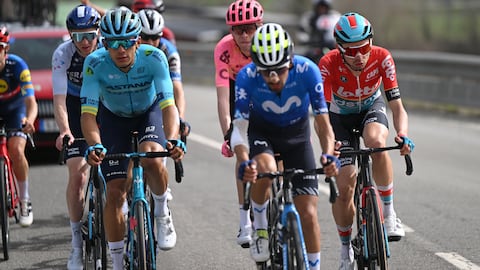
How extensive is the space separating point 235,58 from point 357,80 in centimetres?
126

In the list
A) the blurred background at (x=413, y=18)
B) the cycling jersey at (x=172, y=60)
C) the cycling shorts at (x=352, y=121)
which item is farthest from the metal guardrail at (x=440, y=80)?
the cycling shorts at (x=352, y=121)

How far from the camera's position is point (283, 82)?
707cm

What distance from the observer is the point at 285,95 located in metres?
7.20

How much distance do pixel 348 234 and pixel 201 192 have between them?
15.2 feet

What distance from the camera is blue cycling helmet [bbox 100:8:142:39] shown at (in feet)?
24.9

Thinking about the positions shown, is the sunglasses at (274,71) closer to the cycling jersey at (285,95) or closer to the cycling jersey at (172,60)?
the cycling jersey at (285,95)

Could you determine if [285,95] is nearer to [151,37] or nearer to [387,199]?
[387,199]

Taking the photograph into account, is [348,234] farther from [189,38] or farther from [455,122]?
[189,38]

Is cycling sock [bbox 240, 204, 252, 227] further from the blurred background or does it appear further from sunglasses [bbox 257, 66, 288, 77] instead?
the blurred background

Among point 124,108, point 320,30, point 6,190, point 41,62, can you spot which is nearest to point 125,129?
point 124,108

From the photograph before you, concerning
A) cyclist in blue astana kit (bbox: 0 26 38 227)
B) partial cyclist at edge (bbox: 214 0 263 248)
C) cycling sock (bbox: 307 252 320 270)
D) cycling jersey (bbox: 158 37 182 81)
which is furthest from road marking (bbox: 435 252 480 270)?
cyclist in blue astana kit (bbox: 0 26 38 227)

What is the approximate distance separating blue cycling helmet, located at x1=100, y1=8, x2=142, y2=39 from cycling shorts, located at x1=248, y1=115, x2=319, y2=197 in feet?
3.69

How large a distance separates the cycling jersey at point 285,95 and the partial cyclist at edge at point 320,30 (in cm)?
1269

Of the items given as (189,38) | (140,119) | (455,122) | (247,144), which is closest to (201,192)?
(140,119)
